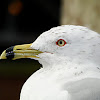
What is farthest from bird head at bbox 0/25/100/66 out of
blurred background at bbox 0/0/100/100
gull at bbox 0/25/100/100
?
blurred background at bbox 0/0/100/100

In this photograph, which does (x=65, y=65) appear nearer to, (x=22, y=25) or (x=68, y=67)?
(x=68, y=67)

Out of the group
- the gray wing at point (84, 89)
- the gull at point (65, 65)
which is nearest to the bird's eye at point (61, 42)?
the gull at point (65, 65)

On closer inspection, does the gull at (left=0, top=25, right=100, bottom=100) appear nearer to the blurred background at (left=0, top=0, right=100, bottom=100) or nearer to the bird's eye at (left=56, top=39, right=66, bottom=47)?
the bird's eye at (left=56, top=39, right=66, bottom=47)

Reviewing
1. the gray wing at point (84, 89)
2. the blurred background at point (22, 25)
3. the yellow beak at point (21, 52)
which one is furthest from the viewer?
the blurred background at point (22, 25)

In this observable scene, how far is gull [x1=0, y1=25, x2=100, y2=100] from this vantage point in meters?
1.02

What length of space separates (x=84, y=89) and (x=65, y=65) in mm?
123

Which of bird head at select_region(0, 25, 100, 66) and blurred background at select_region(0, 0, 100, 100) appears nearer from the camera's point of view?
bird head at select_region(0, 25, 100, 66)

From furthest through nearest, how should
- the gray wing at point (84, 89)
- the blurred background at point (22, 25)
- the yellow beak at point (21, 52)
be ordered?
the blurred background at point (22, 25)
the yellow beak at point (21, 52)
the gray wing at point (84, 89)

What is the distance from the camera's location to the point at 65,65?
3.59 feet

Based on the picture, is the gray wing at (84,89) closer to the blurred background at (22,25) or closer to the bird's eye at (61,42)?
the bird's eye at (61,42)

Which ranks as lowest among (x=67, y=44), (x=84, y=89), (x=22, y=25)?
(x=22, y=25)

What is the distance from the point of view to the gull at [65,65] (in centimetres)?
102

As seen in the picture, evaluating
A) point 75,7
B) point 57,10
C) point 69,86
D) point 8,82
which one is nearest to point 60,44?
point 69,86

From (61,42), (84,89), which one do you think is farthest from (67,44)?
(84,89)
